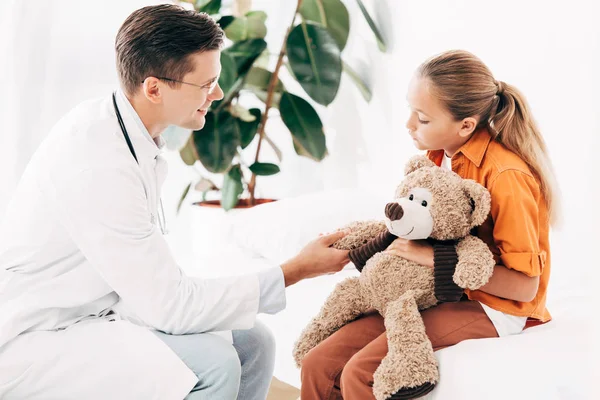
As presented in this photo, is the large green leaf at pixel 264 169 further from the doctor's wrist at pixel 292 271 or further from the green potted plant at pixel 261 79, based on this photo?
the doctor's wrist at pixel 292 271

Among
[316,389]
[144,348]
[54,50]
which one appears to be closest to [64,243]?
[144,348]

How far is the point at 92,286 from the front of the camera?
1.33 metres

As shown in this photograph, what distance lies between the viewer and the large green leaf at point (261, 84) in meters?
2.86

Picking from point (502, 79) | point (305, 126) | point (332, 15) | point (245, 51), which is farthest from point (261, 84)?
point (502, 79)

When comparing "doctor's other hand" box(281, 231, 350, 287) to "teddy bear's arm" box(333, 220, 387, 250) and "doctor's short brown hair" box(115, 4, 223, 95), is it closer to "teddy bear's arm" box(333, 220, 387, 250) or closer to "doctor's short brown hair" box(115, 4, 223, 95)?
"teddy bear's arm" box(333, 220, 387, 250)

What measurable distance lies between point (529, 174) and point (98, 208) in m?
0.87

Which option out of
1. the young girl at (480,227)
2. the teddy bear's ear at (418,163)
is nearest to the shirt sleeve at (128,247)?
the young girl at (480,227)

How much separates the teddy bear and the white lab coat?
0.26 metres

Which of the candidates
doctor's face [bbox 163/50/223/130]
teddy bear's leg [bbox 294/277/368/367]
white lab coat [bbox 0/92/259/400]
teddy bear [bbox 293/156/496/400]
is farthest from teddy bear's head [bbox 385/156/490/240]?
doctor's face [bbox 163/50/223/130]

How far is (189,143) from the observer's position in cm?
277

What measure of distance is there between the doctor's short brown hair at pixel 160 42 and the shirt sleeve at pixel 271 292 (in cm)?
47

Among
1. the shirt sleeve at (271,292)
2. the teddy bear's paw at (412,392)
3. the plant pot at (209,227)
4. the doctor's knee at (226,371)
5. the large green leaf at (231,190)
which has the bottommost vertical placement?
the plant pot at (209,227)

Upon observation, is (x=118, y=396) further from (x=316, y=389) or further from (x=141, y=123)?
(x=141, y=123)

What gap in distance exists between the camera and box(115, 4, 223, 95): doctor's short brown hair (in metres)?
1.38
